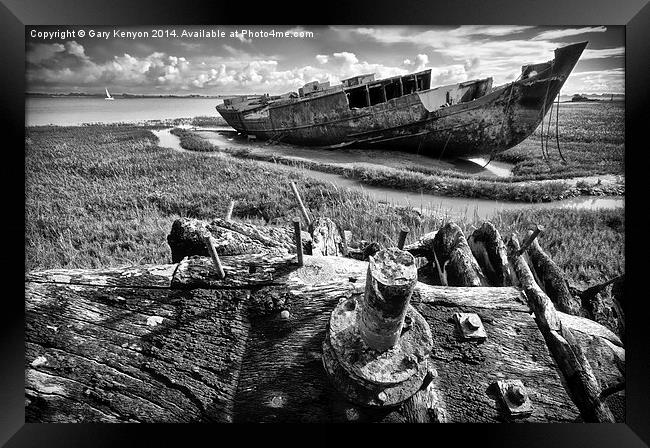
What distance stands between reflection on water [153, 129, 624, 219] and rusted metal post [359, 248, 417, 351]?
1.63 meters

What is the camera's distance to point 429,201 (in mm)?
3953

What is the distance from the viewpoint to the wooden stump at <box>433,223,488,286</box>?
3.33 meters

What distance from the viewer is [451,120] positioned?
13.5 ft

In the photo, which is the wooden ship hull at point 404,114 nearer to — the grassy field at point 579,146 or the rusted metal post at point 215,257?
the grassy field at point 579,146

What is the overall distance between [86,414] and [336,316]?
211 cm

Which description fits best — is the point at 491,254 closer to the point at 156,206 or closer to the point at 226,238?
the point at 226,238

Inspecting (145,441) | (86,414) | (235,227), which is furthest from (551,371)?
(86,414)

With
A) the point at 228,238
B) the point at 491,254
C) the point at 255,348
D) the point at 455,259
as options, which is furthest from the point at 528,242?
the point at 228,238

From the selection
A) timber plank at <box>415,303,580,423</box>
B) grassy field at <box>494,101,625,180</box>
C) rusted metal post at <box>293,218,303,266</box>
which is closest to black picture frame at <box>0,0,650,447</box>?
grassy field at <box>494,101,625,180</box>

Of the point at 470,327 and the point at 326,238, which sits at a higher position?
the point at 326,238

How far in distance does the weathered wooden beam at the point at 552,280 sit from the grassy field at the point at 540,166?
503 mm

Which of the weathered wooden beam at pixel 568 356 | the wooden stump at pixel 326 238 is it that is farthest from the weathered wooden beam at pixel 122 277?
the weathered wooden beam at pixel 568 356
